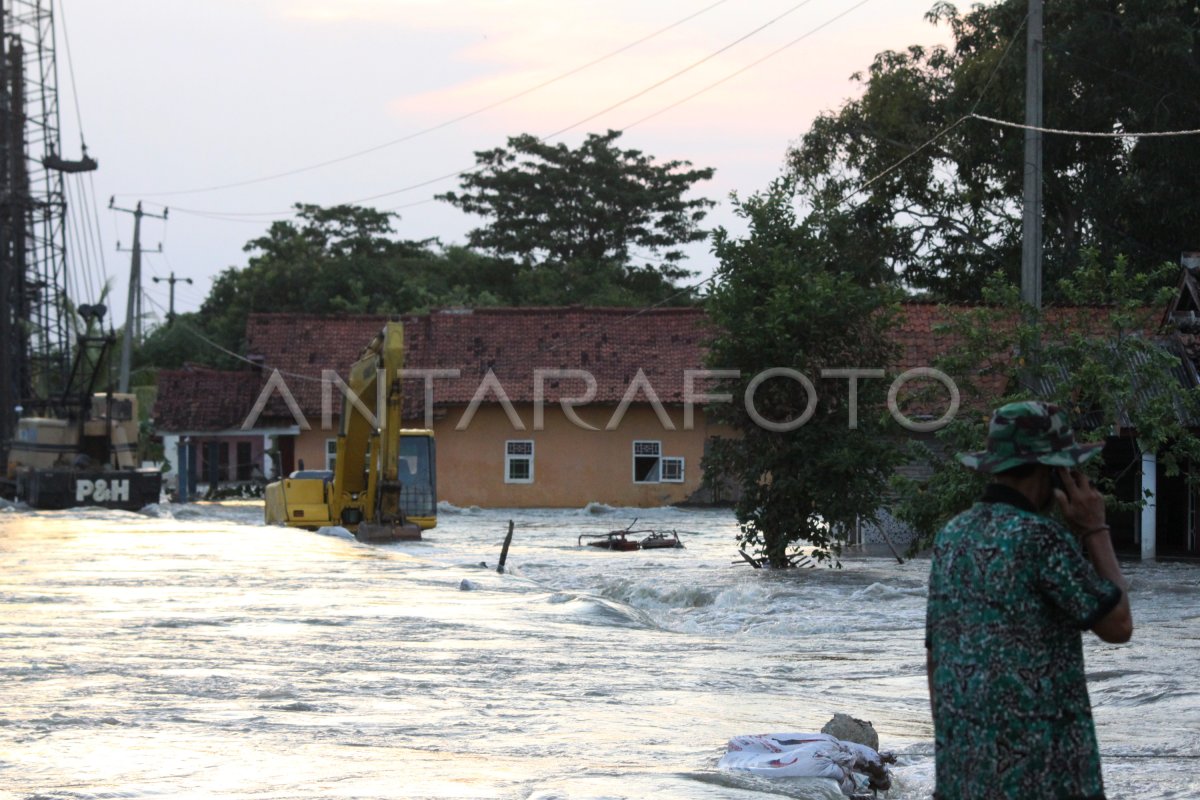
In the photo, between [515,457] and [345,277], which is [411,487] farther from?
[345,277]

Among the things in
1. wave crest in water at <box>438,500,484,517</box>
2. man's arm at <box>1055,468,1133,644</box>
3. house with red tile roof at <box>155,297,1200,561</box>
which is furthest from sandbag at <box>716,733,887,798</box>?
house with red tile roof at <box>155,297,1200,561</box>

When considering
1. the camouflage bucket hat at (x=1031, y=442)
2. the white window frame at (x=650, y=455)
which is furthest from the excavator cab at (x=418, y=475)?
the camouflage bucket hat at (x=1031, y=442)

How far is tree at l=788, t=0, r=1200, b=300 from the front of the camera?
3791cm

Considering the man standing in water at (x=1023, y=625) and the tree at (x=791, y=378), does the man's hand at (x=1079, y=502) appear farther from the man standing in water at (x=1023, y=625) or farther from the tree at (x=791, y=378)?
the tree at (x=791, y=378)

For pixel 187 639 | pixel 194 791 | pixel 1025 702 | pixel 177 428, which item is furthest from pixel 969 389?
pixel 177 428

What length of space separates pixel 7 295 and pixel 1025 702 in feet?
A: 164

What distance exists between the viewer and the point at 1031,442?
483cm

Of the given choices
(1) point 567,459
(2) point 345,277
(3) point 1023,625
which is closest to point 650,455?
(1) point 567,459

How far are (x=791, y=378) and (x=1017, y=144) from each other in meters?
17.7

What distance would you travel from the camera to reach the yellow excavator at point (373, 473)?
2742 cm

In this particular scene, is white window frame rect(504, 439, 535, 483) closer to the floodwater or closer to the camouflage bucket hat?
the floodwater

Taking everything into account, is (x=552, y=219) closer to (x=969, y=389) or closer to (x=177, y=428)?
(x=177, y=428)

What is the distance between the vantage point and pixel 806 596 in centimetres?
2059

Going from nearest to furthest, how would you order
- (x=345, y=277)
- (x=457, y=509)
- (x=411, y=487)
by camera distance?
(x=411, y=487) < (x=457, y=509) < (x=345, y=277)
